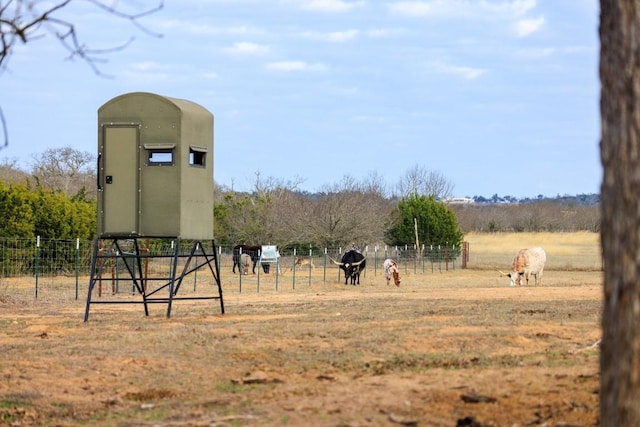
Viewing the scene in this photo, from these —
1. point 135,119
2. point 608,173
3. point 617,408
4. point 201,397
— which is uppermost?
point 135,119

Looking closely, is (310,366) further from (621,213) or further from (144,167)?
(144,167)

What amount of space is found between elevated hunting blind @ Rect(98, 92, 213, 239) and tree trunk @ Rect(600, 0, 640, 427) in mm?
13634

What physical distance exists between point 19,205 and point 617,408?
36813 mm

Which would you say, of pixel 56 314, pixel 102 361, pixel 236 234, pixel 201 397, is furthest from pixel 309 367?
pixel 236 234

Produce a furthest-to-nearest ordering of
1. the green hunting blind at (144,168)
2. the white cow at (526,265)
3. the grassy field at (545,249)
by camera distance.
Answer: the grassy field at (545,249) < the white cow at (526,265) < the green hunting blind at (144,168)

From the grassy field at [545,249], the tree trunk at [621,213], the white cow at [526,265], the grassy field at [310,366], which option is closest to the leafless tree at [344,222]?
the grassy field at [545,249]

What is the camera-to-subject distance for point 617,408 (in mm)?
5445

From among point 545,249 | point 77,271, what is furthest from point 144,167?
point 545,249

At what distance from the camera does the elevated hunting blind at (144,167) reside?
61.3 feet

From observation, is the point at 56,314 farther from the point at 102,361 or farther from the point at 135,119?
the point at 102,361

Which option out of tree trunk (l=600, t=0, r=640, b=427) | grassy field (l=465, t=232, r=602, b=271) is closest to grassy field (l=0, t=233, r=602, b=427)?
tree trunk (l=600, t=0, r=640, b=427)

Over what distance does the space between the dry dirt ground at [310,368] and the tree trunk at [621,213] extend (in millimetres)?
2064

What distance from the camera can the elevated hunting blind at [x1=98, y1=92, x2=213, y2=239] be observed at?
18672 millimetres

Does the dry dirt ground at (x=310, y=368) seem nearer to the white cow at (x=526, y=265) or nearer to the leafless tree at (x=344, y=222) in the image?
the white cow at (x=526, y=265)
